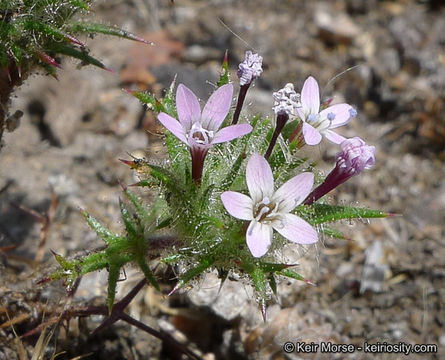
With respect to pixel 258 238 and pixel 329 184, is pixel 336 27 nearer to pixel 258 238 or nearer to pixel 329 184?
pixel 329 184

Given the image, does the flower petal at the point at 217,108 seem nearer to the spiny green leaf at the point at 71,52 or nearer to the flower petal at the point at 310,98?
the flower petal at the point at 310,98

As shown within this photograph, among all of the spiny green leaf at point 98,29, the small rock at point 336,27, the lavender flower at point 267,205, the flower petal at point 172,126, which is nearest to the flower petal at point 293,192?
the lavender flower at point 267,205

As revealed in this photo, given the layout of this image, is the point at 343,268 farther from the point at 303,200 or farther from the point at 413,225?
the point at 303,200

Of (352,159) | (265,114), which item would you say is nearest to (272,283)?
(352,159)

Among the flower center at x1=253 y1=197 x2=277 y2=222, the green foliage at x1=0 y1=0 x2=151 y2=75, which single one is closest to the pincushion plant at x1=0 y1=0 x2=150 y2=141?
the green foliage at x1=0 y1=0 x2=151 y2=75

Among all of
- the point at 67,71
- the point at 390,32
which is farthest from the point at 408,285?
the point at 67,71

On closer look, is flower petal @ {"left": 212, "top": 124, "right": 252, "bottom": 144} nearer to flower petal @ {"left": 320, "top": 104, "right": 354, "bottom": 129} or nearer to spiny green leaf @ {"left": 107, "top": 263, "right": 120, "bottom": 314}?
flower petal @ {"left": 320, "top": 104, "right": 354, "bottom": 129}
